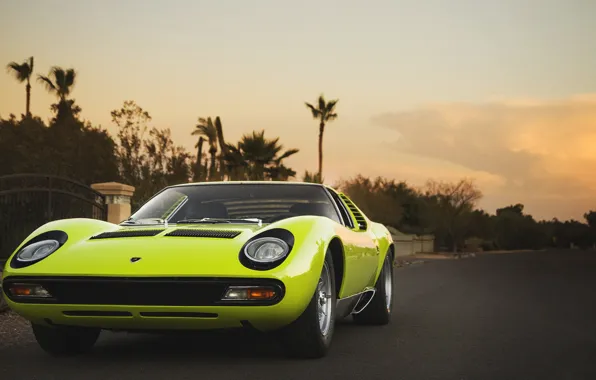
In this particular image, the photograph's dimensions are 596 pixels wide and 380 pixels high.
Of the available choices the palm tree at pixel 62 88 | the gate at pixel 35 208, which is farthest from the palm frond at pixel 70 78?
the gate at pixel 35 208

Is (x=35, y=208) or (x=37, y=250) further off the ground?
(x=35, y=208)

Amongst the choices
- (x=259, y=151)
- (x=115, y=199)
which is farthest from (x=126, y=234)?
(x=259, y=151)

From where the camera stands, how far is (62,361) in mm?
6168

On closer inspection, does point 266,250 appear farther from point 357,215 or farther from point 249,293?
point 357,215

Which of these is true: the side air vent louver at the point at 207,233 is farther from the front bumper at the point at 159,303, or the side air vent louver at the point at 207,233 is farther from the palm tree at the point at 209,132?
the palm tree at the point at 209,132

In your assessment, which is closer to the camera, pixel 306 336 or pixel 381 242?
pixel 306 336

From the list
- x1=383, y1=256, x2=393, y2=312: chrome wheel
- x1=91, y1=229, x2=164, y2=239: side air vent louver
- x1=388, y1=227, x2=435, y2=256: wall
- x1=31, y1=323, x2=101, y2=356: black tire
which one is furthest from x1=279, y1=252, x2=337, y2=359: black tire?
x1=388, y1=227, x2=435, y2=256: wall

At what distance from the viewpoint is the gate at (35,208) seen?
17141mm

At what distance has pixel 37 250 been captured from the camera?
613 cm

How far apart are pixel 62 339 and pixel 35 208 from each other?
1196 cm

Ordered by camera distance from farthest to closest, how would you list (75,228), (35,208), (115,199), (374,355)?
(115,199)
(35,208)
(374,355)
(75,228)

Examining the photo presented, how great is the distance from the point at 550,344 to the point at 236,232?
10.8 feet

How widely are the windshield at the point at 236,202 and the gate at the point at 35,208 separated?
32.4ft

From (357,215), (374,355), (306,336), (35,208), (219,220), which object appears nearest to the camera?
(306,336)
